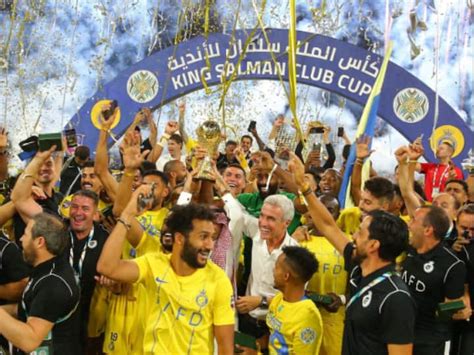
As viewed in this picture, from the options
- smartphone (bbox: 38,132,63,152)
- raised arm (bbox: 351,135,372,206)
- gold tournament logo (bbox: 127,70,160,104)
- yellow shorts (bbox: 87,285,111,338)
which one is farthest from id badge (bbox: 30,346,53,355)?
gold tournament logo (bbox: 127,70,160,104)

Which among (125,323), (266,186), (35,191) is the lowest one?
(125,323)

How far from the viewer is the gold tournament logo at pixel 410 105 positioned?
12.4 metres

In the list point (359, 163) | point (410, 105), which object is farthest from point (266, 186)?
point (410, 105)

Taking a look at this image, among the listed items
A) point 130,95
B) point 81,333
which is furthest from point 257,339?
point 130,95

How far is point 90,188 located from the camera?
313 inches

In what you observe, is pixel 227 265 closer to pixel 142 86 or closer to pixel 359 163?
pixel 359 163

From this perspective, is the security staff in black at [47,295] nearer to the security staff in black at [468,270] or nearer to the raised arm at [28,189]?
the raised arm at [28,189]

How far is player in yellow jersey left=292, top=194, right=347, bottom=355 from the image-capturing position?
6.68 m

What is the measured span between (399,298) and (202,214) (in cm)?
122

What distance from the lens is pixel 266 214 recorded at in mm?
6633

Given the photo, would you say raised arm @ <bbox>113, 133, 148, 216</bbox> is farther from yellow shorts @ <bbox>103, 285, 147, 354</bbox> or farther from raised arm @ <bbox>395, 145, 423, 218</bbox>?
raised arm @ <bbox>395, 145, 423, 218</bbox>

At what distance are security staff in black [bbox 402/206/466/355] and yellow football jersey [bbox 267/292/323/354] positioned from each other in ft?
2.22

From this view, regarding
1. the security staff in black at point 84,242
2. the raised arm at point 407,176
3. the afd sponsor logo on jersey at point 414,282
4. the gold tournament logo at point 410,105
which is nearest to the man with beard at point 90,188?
the security staff in black at point 84,242

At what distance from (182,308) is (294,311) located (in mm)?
1147
